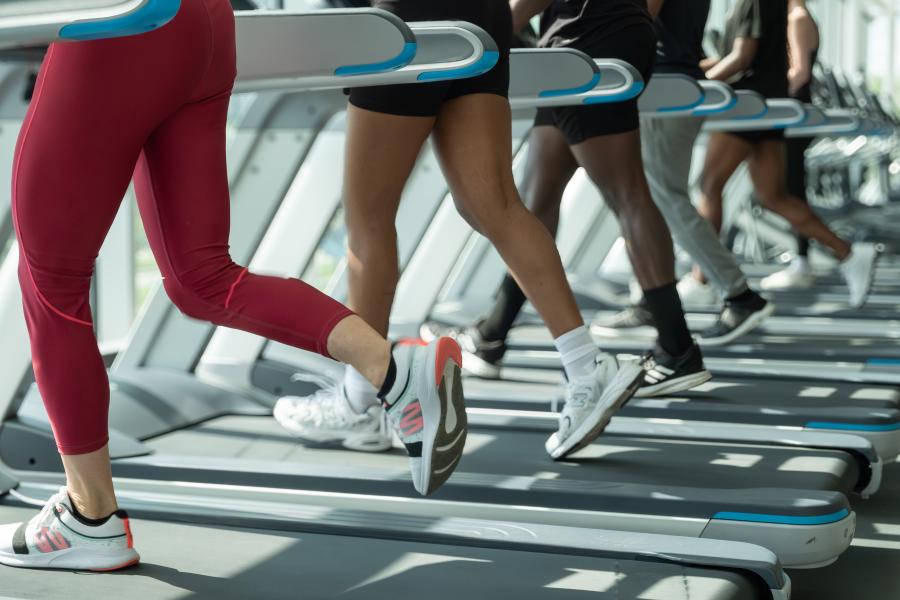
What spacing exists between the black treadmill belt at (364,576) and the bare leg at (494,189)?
56 cm

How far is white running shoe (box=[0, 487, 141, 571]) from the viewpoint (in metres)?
1.71

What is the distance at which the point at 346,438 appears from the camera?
8.54 feet

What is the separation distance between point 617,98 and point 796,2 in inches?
97.1

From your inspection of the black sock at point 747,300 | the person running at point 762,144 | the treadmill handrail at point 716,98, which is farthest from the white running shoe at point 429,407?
the person running at point 762,144

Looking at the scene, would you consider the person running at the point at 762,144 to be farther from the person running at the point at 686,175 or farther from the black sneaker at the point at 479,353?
the black sneaker at the point at 479,353

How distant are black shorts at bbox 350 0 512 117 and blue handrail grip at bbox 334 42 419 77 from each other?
0.26 meters

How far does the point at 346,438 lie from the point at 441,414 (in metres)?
0.97

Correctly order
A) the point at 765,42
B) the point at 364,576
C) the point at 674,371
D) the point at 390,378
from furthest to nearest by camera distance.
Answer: the point at 765,42 < the point at 674,371 < the point at 364,576 < the point at 390,378

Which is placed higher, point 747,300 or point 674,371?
point 674,371

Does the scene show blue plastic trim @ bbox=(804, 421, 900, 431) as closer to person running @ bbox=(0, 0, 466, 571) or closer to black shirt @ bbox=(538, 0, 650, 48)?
black shirt @ bbox=(538, 0, 650, 48)

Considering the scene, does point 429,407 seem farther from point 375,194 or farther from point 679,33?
point 679,33

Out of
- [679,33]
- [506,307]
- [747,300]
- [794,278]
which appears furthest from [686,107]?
[794,278]

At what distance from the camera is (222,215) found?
1.63 m

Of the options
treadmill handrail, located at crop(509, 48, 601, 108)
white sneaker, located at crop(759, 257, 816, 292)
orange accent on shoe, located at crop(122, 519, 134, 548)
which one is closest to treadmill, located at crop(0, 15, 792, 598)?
orange accent on shoe, located at crop(122, 519, 134, 548)
